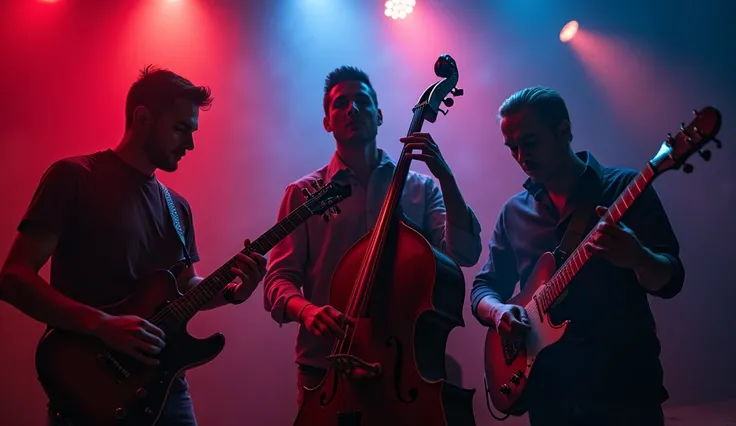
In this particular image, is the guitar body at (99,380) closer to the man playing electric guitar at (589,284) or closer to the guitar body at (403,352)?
the guitar body at (403,352)

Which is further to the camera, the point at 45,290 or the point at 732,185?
the point at 732,185

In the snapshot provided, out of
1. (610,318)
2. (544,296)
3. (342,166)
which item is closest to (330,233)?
(342,166)

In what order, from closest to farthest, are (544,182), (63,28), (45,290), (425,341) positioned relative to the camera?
1. (425,341)
2. (45,290)
3. (544,182)
4. (63,28)

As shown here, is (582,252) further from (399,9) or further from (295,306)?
(399,9)

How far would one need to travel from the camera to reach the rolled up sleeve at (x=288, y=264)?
2242mm

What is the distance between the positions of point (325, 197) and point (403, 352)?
73 centimetres

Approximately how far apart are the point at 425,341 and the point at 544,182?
0.95 meters

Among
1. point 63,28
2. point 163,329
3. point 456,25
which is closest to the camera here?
point 163,329

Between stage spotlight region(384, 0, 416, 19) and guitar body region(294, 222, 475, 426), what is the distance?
97.6 inches

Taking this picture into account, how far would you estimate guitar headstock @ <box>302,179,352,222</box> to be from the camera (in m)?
2.16

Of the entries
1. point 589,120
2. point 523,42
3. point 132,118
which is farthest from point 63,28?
point 589,120

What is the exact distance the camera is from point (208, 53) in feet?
12.4

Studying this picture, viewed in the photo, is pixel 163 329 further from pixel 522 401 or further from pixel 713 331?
pixel 713 331

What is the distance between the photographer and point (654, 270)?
1783 millimetres
